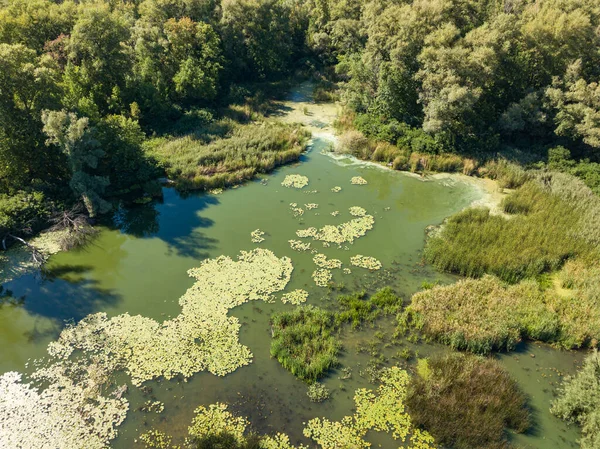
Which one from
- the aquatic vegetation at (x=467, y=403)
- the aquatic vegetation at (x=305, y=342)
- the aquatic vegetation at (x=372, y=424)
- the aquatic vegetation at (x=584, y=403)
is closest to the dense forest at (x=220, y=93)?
the aquatic vegetation at (x=305, y=342)

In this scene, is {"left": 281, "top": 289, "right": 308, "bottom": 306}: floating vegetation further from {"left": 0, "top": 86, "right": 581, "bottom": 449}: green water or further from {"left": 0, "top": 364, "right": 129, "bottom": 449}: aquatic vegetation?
{"left": 0, "top": 364, "right": 129, "bottom": 449}: aquatic vegetation

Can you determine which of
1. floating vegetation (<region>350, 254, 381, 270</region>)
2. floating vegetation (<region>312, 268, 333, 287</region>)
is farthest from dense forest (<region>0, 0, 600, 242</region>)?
floating vegetation (<region>350, 254, 381, 270</region>)

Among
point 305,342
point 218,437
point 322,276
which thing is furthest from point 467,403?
point 218,437

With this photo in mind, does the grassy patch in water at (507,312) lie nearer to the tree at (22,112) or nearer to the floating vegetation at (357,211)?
the floating vegetation at (357,211)

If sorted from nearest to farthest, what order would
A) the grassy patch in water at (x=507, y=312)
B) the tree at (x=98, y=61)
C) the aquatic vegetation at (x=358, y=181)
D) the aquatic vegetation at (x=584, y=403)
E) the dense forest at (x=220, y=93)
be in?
1. the aquatic vegetation at (x=584, y=403)
2. the grassy patch in water at (x=507, y=312)
3. the dense forest at (x=220, y=93)
4. the tree at (x=98, y=61)
5. the aquatic vegetation at (x=358, y=181)

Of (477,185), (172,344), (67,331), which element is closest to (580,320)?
(477,185)

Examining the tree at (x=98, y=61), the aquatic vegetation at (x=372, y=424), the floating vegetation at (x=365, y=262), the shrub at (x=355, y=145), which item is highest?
the tree at (x=98, y=61)

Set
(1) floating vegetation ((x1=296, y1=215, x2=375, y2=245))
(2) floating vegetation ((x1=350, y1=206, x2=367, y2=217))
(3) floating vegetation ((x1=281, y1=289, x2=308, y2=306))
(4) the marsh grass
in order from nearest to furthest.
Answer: (4) the marsh grass
(3) floating vegetation ((x1=281, y1=289, x2=308, y2=306))
(1) floating vegetation ((x1=296, y1=215, x2=375, y2=245))
(2) floating vegetation ((x1=350, y1=206, x2=367, y2=217))
